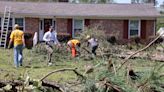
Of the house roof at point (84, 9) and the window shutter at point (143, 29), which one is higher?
the house roof at point (84, 9)

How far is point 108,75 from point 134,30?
30548 mm

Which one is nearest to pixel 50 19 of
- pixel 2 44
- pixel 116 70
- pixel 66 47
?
pixel 2 44

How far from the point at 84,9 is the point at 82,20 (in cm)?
125

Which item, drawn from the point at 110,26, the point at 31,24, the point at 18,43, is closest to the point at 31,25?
the point at 31,24

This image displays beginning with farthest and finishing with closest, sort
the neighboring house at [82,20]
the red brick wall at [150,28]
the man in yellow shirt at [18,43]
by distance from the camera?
the red brick wall at [150,28], the neighboring house at [82,20], the man in yellow shirt at [18,43]

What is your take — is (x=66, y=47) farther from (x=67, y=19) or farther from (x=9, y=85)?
(x=9, y=85)

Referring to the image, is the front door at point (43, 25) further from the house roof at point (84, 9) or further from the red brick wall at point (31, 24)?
the house roof at point (84, 9)

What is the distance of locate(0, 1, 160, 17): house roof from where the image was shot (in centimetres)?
3459

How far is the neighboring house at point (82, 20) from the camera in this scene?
3441cm

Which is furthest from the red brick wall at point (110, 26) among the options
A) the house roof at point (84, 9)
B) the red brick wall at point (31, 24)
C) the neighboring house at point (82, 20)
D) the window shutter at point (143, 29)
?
the red brick wall at point (31, 24)

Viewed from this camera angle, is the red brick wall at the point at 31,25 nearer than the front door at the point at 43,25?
Yes

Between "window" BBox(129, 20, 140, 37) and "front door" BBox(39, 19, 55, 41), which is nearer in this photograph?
"front door" BBox(39, 19, 55, 41)

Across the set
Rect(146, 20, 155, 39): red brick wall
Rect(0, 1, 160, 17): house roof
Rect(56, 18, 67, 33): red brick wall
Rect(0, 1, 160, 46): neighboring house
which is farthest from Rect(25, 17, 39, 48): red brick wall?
Rect(146, 20, 155, 39): red brick wall

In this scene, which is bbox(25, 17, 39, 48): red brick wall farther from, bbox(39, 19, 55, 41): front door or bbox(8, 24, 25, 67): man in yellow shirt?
bbox(8, 24, 25, 67): man in yellow shirt
